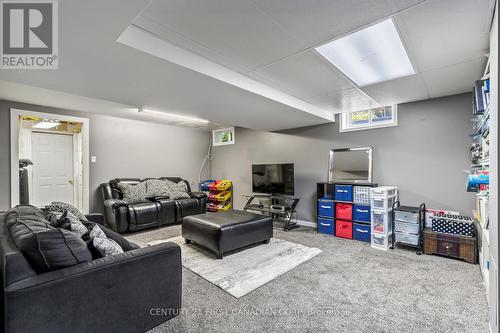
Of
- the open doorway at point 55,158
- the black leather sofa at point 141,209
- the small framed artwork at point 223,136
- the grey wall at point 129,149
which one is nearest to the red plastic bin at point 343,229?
the black leather sofa at point 141,209

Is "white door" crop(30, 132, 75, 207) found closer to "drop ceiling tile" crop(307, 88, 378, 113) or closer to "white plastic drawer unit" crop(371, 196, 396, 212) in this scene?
"drop ceiling tile" crop(307, 88, 378, 113)

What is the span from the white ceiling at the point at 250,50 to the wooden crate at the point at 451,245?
77.3 inches

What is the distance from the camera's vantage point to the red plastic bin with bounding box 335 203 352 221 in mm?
4004

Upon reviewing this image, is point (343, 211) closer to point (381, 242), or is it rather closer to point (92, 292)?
point (381, 242)

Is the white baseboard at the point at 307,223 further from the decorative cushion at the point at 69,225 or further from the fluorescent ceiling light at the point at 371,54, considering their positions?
the decorative cushion at the point at 69,225

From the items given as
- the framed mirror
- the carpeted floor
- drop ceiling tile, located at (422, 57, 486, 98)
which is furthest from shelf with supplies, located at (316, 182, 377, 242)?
drop ceiling tile, located at (422, 57, 486, 98)

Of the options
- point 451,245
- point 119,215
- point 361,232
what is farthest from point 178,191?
point 451,245

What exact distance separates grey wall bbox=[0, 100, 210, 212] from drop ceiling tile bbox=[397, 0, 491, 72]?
213 inches

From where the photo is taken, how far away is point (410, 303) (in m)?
2.06

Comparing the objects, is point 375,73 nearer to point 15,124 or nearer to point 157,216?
point 157,216

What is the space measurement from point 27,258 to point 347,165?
438cm

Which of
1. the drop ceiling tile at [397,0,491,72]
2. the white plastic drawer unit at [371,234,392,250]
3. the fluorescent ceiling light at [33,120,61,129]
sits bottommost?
the white plastic drawer unit at [371,234,392,250]

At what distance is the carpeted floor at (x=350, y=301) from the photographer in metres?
1.77

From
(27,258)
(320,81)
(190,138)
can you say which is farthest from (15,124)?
(320,81)
